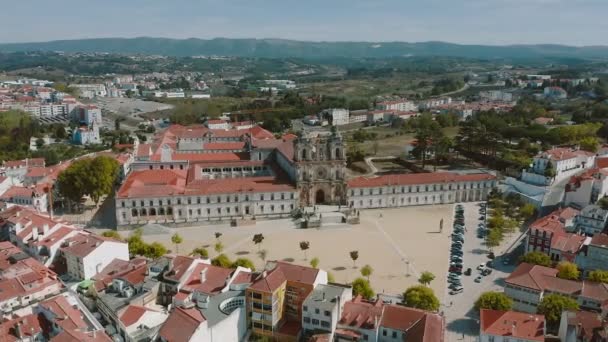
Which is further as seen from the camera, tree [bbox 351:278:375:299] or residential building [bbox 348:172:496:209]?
residential building [bbox 348:172:496:209]

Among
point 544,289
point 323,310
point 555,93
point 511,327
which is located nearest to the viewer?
point 511,327

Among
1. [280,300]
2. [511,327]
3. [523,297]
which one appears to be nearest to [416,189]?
[523,297]

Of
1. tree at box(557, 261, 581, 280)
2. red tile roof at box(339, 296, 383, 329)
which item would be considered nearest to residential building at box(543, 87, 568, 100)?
tree at box(557, 261, 581, 280)

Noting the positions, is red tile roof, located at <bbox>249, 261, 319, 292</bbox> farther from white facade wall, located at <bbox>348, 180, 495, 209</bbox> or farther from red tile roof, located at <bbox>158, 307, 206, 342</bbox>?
white facade wall, located at <bbox>348, 180, 495, 209</bbox>

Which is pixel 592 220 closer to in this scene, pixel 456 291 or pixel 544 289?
pixel 544 289

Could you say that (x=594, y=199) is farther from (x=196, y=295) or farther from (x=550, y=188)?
(x=196, y=295)

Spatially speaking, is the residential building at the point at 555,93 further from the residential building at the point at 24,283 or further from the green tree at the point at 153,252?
the residential building at the point at 24,283
